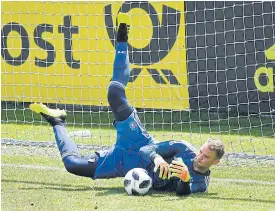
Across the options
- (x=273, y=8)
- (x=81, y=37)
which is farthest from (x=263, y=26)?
(x=81, y=37)

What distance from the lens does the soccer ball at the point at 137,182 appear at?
7.57 metres

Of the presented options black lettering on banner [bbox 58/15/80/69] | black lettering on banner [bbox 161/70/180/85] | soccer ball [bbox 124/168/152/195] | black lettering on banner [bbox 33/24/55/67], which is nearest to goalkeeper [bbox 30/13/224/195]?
soccer ball [bbox 124/168/152/195]

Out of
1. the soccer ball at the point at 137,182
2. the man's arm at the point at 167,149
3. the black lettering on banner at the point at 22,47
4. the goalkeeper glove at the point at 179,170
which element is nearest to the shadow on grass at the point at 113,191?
the soccer ball at the point at 137,182

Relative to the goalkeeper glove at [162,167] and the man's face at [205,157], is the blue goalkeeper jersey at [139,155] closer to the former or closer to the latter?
the man's face at [205,157]

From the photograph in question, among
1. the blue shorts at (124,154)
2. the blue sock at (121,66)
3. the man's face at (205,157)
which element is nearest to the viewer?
the man's face at (205,157)

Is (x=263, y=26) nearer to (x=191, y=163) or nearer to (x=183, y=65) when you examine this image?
(x=183, y=65)

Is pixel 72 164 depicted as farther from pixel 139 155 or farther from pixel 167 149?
pixel 167 149

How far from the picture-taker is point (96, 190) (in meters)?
7.91

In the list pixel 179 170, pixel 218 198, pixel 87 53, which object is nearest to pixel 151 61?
pixel 87 53

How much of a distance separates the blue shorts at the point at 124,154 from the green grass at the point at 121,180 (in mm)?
183

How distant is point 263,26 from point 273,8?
1.20ft

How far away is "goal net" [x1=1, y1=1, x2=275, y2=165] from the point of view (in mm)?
12727

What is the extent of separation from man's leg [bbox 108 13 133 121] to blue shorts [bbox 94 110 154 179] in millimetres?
134

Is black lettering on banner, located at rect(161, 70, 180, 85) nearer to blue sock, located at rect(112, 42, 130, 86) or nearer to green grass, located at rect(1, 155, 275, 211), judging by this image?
green grass, located at rect(1, 155, 275, 211)
